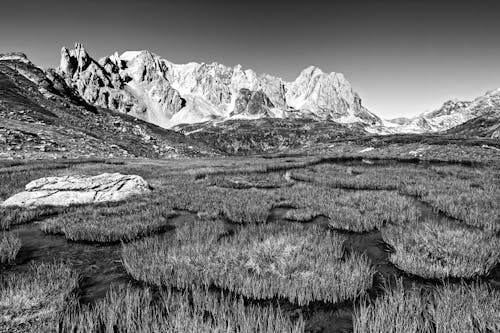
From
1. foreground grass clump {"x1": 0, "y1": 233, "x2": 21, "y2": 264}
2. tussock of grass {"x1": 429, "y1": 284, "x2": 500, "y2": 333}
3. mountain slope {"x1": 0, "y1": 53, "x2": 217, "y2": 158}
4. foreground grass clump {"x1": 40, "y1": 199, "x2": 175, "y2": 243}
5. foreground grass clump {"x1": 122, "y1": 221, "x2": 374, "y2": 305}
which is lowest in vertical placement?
foreground grass clump {"x1": 40, "y1": 199, "x2": 175, "y2": 243}

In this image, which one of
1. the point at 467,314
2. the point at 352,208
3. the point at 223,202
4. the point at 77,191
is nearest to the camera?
the point at 467,314

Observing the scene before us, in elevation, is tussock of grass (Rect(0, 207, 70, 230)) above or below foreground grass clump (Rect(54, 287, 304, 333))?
below

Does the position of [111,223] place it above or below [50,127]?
below

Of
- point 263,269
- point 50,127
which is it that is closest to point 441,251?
point 263,269

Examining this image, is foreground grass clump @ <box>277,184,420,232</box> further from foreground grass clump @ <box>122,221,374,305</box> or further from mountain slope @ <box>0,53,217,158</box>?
mountain slope @ <box>0,53,217,158</box>

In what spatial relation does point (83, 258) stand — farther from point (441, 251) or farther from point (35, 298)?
point (441, 251)

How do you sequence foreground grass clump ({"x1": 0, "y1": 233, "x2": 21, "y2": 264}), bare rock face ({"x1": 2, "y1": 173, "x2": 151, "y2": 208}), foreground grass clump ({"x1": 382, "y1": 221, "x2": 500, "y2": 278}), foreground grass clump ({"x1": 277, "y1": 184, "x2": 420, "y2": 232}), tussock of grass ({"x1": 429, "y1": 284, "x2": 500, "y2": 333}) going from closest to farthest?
1. tussock of grass ({"x1": 429, "y1": 284, "x2": 500, "y2": 333})
2. foreground grass clump ({"x1": 382, "y1": 221, "x2": 500, "y2": 278})
3. foreground grass clump ({"x1": 0, "y1": 233, "x2": 21, "y2": 264})
4. foreground grass clump ({"x1": 277, "y1": 184, "x2": 420, "y2": 232})
5. bare rock face ({"x1": 2, "y1": 173, "x2": 151, "y2": 208})

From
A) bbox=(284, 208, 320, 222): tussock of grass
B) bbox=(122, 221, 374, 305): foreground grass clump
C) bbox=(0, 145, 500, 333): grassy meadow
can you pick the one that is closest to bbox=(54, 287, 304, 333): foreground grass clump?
bbox=(0, 145, 500, 333): grassy meadow
